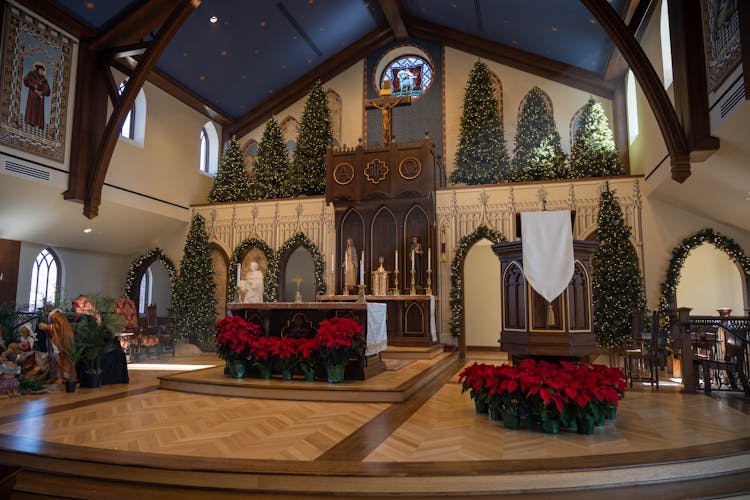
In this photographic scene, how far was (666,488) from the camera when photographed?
11.9 ft

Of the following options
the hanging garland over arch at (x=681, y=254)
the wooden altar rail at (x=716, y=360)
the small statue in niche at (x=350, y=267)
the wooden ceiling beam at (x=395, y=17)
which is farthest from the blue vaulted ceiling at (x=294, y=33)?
the wooden altar rail at (x=716, y=360)

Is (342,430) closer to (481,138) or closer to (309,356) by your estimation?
(309,356)

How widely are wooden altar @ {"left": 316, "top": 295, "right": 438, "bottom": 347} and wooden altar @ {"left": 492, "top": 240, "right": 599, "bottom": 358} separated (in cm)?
449

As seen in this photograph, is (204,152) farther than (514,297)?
Yes

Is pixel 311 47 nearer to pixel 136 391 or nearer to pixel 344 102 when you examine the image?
pixel 344 102

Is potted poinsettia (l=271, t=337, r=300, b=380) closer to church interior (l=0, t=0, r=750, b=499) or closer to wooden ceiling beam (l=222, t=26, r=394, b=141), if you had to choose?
church interior (l=0, t=0, r=750, b=499)

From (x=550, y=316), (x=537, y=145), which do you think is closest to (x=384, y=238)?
(x=537, y=145)

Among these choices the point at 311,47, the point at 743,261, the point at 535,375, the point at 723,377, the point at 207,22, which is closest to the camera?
the point at 535,375

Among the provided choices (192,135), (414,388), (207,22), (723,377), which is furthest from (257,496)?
(192,135)

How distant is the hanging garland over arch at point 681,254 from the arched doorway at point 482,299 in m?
4.24

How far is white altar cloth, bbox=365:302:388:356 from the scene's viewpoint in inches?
287

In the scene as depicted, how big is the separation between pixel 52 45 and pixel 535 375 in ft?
35.1

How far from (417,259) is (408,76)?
5753 millimetres

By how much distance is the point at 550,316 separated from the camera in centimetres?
587
